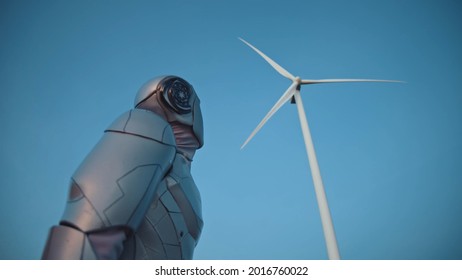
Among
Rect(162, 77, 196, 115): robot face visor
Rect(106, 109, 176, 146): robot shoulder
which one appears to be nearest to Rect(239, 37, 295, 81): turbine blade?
Rect(162, 77, 196, 115): robot face visor

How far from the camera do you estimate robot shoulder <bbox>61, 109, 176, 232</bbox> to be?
416 cm

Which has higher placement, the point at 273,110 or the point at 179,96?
the point at 273,110

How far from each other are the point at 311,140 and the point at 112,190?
12.3 feet

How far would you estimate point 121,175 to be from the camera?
4535 mm

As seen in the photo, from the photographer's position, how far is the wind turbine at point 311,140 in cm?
452

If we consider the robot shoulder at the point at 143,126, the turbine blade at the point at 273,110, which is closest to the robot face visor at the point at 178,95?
the robot shoulder at the point at 143,126

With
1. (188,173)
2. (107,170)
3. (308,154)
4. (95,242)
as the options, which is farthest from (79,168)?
(308,154)

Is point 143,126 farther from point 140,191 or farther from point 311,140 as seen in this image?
point 311,140

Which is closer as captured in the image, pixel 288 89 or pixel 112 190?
pixel 112 190

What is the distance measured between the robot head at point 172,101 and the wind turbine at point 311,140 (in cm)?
189

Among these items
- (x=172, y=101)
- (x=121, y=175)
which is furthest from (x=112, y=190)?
(x=172, y=101)

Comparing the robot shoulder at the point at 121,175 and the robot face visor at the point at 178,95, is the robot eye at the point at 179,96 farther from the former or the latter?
the robot shoulder at the point at 121,175
